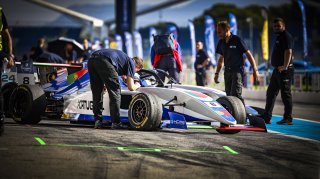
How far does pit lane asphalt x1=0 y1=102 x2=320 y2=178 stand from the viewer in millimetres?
6338

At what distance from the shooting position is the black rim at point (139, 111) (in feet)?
32.9

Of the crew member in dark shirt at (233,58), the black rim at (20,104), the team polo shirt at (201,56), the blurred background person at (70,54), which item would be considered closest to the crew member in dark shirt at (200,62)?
the team polo shirt at (201,56)

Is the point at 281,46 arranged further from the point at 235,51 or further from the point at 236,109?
the point at 236,109

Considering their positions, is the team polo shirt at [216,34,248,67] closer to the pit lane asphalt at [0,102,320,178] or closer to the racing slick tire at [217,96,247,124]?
the racing slick tire at [217,96,247,124]

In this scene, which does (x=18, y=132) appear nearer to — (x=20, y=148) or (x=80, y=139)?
(x=80, y=139)

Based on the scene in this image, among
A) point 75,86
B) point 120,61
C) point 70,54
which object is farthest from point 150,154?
point 70,54

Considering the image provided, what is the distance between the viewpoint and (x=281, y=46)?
40.5ft

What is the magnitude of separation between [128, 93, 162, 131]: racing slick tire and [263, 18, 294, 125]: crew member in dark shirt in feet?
10.1

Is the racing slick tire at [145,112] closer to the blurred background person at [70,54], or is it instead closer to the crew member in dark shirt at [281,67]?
the crew member in dark shirt at [281,67]

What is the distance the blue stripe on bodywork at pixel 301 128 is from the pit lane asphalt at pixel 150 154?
72cm

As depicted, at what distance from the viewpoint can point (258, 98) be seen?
81.4 ft

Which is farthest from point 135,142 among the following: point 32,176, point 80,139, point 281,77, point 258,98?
point 258,98

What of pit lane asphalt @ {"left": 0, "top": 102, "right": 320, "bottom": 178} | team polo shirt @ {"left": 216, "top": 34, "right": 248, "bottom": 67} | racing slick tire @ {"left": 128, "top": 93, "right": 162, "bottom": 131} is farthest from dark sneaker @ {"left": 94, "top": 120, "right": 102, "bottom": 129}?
team polo shirt @ {"left": 216, "top": 34, "right": 248, "bottom": 67}

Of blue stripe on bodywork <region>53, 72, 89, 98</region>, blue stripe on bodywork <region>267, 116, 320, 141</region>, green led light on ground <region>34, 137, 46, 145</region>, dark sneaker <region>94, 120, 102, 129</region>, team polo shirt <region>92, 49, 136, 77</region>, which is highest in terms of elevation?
team polo shirt <region>92, 49, 136, 77</region>
